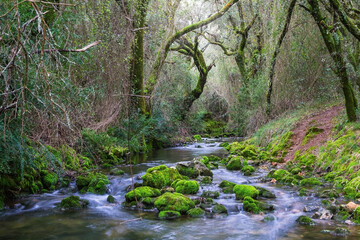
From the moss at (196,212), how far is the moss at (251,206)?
30.8 inches

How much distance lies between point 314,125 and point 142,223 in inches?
276

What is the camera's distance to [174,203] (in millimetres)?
5879

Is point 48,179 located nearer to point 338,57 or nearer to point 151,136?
point 338,57

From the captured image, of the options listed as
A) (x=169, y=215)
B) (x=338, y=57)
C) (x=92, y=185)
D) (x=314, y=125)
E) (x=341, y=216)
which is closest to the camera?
(x=341, y=216)

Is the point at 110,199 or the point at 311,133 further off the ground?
the point at 311,133

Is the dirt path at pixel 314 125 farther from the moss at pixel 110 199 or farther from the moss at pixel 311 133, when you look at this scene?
the moss at pixel 110 199

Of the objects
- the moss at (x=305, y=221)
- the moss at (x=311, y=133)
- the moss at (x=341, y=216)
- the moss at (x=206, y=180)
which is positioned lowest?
the moss at (x=206, y=180)

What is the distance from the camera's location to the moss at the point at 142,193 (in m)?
6.40

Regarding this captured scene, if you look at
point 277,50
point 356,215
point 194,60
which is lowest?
point 356,215

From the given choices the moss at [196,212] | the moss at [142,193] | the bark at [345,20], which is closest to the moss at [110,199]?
the moss at [142,193]

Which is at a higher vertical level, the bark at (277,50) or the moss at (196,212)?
the bark at (277,50)

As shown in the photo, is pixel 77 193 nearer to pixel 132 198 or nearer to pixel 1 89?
pixel 132 198

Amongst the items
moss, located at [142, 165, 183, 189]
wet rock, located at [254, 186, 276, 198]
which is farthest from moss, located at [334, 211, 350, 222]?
moss, located at [142, 165, 183, 189]

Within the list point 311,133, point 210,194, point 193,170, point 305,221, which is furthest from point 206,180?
point 311,133
